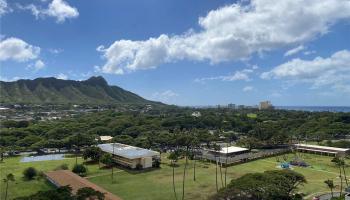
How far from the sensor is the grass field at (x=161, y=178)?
172ft

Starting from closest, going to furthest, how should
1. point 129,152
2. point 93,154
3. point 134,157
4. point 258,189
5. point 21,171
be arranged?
point 258,189 → point 21,171 → point 134,157 → point 129,152 → point 93,154

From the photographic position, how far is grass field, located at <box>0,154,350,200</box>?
5251cm

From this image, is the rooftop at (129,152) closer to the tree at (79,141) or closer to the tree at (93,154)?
the tree at (93,154)

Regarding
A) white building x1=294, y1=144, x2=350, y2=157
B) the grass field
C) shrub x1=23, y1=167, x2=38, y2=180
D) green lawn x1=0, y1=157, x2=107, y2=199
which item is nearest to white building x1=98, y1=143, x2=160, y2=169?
the grass field

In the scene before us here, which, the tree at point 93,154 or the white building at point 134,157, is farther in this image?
the tree at point 93,154

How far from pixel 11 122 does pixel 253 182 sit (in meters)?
113

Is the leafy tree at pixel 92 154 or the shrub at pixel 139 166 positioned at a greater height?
the leafy tree at pixel 92 154

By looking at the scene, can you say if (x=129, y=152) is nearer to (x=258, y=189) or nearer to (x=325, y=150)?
(x=258, y=189)

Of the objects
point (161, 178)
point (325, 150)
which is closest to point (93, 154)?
point (161, 178)

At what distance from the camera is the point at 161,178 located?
6234cm

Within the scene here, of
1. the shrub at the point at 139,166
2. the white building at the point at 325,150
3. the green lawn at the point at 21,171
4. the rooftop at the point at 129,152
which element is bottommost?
the green lawn at the point at 21,171

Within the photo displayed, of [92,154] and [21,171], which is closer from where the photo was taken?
[21,171]

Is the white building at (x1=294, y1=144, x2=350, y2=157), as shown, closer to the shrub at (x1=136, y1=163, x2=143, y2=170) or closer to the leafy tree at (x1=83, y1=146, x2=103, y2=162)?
the shrub at (x1=136, y1=163, x2=143, y2=170)

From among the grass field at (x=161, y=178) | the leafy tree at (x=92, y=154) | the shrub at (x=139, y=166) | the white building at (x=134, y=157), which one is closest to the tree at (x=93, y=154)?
the leafy tree at (x=92, y=154)
